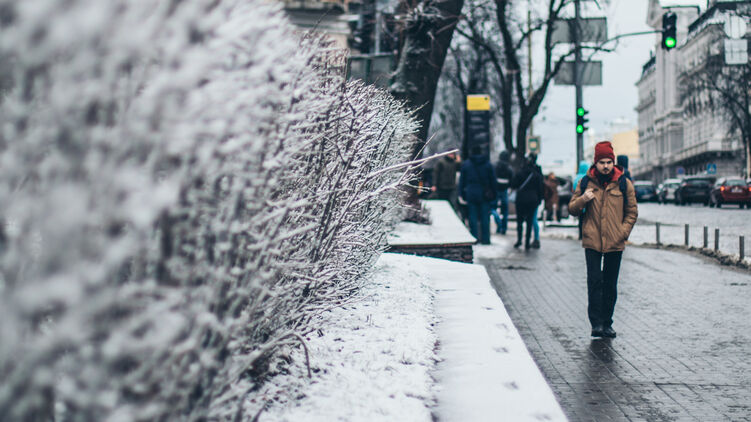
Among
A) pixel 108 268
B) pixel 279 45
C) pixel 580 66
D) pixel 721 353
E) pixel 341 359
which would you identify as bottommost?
pixel 721 353

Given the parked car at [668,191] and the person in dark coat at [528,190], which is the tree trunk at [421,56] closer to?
the person in dark coat at [528,190]

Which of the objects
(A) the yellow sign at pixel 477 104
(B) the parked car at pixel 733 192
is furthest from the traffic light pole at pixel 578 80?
(B) the parked car at pixel 733 192

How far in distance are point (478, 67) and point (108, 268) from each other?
35161 millimetres

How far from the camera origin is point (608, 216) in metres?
7.34

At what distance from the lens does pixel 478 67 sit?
118 feet

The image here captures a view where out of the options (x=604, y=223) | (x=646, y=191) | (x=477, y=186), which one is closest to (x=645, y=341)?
(x=604, y=223)

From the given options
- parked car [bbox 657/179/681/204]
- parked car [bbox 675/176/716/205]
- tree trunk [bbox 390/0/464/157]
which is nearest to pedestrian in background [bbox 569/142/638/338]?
tree trunk [bbox 390/0/464/157]

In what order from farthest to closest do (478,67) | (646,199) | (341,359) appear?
(646,199)
(478,67)
(341,359)

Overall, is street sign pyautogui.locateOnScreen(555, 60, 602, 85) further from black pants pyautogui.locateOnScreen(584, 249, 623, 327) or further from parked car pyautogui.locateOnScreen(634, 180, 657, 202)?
parked car pyautogui.locateOnScreen(634, 180, 657, 202)

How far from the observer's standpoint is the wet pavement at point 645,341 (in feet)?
16.6

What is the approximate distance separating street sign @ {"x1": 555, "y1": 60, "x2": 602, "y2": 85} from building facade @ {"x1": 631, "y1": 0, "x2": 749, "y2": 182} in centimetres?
4862

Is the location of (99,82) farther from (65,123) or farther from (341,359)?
(341,359)

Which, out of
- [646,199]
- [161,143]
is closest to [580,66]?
[161,143]

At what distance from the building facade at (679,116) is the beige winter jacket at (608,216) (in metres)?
68.2
